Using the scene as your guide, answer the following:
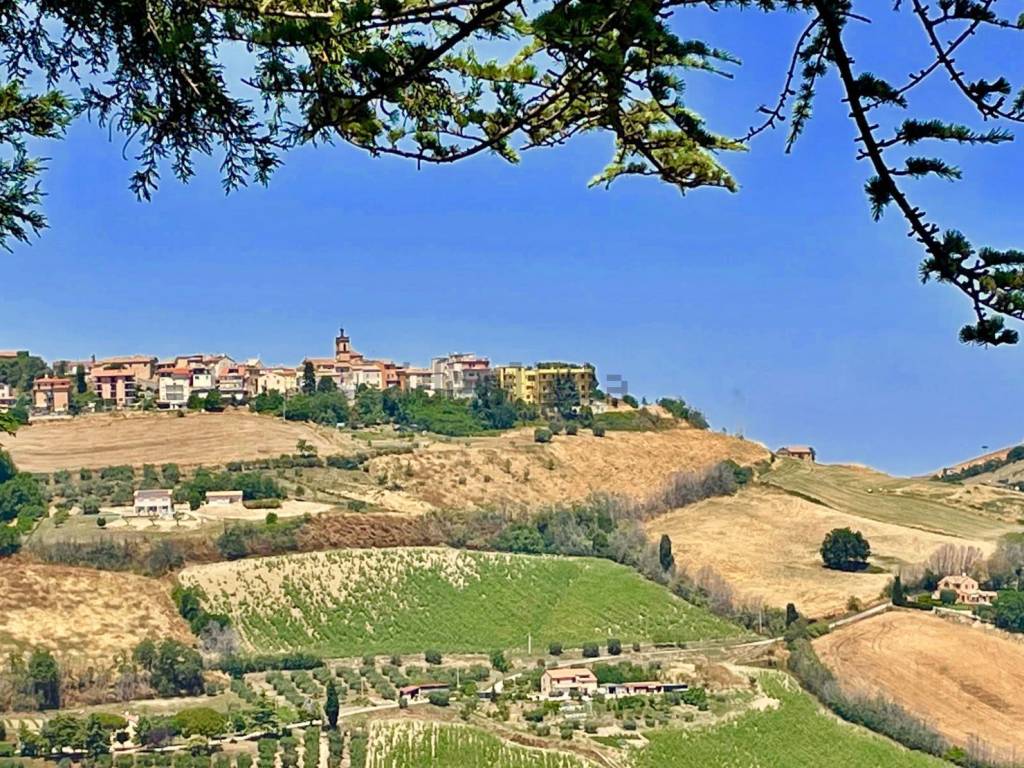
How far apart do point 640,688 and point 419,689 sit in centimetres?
464

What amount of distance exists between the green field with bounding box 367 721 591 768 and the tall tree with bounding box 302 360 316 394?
35.1 m

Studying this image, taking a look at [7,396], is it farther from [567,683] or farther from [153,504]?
→ [567,683]

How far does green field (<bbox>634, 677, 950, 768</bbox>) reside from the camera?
25.4 metres

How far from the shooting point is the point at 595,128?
3609 millimetres

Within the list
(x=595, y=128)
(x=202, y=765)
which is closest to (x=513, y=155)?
(x=595, y=128)

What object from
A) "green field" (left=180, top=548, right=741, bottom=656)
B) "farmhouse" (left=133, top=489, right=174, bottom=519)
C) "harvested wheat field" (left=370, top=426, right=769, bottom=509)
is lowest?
"green field" (left=180, top=548, right=741, bottom=656)

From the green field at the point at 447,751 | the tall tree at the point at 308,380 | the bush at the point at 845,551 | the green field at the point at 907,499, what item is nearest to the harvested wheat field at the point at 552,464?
the green field at the point at 907,499

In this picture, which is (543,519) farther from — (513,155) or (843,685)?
(513,155)

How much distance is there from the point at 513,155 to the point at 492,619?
112 ft

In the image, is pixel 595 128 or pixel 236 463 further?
pixel 236 463

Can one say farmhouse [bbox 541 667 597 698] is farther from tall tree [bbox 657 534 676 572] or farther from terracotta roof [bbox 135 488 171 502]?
terracotta roof [bbox 135 488 171 502]

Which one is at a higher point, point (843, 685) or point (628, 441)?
point (628, 441)

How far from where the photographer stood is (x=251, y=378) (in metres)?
62.7

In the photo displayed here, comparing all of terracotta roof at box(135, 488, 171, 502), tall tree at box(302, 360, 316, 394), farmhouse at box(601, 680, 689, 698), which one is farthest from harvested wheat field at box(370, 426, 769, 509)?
farmhouse at box(601, 680, 689, 698)
